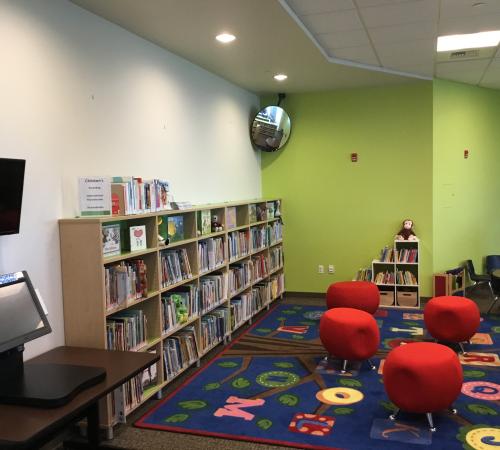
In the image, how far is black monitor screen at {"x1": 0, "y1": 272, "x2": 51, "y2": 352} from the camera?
2.57 meters

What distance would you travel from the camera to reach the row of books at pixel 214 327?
4.98 m

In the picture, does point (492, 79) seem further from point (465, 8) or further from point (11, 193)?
point (11, 193)

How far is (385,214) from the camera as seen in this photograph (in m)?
7.15

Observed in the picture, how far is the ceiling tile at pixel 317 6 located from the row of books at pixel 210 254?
232 centimetres

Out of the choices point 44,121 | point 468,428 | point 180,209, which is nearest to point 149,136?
point 180,209

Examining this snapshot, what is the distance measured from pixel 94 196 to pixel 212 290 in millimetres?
1947

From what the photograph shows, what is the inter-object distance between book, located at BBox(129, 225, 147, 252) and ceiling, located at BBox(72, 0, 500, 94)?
1.68 m

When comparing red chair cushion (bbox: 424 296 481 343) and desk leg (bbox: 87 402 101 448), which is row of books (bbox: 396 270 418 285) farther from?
desk leg (bbox: 87 402 101 448)

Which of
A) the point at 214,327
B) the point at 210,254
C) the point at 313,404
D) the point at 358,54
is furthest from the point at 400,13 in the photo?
the point at 214,327

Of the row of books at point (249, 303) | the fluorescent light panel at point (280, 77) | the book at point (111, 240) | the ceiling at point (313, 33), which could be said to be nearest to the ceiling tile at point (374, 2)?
the ceiling at point (313, 33)

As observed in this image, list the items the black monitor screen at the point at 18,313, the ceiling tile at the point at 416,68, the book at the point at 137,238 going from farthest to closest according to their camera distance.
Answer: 1. the ceiling tile at the point at 416,68
2. the book at the point at 137,238
3. the black monitor screen at the point at 18,313

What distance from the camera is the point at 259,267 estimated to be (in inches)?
257

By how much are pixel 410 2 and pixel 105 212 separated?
2.94 metres

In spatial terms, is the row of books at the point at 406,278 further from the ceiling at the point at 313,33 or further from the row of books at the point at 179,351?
the row of books at the point at 179,351
